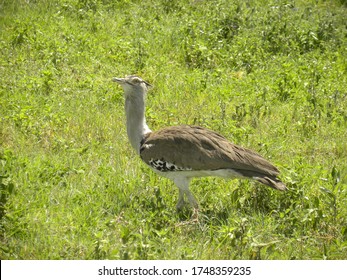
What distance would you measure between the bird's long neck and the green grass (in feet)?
0.95

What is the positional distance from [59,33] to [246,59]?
204 centimetres

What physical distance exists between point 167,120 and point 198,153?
5.21 ft

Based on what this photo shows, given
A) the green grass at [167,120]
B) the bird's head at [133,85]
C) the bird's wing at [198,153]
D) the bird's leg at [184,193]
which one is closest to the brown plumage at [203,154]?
the bird's wing at [198,153]

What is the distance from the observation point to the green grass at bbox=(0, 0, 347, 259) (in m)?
4.82

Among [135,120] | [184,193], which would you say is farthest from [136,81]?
[184,193]

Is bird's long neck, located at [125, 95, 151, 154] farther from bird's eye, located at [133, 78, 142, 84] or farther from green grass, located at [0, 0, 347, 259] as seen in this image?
green grass, located at [0, 0, 347, 259]

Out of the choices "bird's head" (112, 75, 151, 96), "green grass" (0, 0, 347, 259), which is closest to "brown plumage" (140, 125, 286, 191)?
"green grass" (0, 0, 347, 259)

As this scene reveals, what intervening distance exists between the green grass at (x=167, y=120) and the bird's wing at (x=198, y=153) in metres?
0.24

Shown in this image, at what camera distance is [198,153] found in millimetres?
5297

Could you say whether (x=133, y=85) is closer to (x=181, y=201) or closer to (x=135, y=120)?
(x=135, y=120)

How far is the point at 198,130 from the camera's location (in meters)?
5.49

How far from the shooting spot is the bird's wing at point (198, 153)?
5219mm

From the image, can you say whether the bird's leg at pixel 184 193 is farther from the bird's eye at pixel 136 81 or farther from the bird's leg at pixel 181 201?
the bird's eye at pixel 136 81
